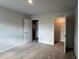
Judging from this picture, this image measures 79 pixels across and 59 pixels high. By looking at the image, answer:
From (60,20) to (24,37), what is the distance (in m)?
3.76

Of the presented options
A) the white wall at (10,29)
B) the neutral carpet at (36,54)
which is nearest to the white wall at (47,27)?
the neutral carpet at (36,54)

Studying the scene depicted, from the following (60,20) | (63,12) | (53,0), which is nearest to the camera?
(53,0)

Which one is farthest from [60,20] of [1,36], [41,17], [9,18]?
[1,36]

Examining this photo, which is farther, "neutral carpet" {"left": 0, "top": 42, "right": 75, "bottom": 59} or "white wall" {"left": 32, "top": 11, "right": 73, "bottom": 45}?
"white wall" {"left": 32, "top": 11, "right": 73, "bottom": 45}

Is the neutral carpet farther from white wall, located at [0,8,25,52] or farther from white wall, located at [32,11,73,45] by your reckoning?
white wall, located at [32,11,73,45]

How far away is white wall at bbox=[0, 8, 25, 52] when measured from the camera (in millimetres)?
3545

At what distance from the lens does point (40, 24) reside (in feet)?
17.7

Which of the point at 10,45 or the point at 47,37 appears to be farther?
the point at 47,37

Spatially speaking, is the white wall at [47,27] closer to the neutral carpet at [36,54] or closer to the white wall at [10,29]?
the neutral carpet at [36,54]

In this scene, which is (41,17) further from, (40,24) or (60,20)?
(60,20)

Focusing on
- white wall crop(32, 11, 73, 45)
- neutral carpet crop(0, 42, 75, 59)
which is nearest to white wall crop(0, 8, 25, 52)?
neutral carpet crop(0, 42, 75, 59)

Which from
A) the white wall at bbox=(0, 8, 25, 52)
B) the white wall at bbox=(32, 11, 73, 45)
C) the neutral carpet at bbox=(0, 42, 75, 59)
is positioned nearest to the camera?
the neutral carpet at bbox=(0, 42, 75, 59)

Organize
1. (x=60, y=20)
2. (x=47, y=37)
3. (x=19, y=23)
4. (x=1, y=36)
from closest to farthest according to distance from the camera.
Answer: (x=1, y=36)
(x=19, y=23)
(x=47, y=37)
(x=60, y=20)

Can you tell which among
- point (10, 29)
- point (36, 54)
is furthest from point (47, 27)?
point (10, 29)
